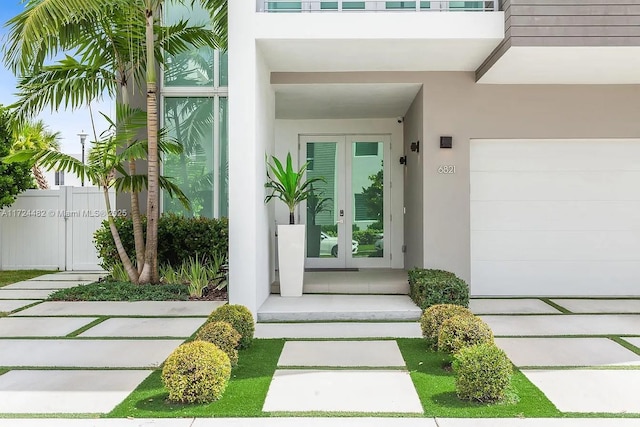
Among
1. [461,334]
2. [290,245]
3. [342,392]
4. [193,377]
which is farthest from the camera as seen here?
[290,245]

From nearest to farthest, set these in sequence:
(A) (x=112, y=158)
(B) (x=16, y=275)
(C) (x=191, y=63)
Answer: (A) (x=112, y=158) < (C) (x=191, y=63) < (B) (x=16, y=275)

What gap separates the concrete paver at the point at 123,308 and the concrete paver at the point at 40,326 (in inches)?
11.0

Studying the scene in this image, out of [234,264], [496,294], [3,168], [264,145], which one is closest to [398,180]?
[496,294]

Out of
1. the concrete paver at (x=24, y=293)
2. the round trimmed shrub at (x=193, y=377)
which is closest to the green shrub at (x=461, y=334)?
the round trimmed shrub at (x=193, y=377)

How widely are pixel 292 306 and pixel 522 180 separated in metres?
3.74

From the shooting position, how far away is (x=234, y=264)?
6156 mm

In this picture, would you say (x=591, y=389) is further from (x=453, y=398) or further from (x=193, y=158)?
(x=193, y=158)

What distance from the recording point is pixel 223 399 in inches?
142

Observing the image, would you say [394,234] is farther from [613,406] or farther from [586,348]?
[613,406]

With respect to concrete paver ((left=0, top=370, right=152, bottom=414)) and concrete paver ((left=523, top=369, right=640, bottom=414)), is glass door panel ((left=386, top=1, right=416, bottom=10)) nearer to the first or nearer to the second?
concrete paver ((left=523, top=369, right=640, bottom=414))

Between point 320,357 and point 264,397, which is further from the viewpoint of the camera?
point 320,357

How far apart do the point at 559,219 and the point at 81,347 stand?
20.5ft
